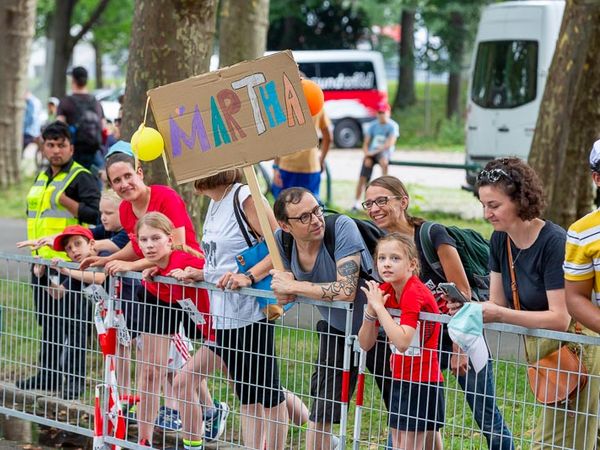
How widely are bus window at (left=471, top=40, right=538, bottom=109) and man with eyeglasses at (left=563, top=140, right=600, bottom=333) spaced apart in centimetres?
1588

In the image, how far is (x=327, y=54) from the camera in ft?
113

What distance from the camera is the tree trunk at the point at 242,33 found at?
540 inches

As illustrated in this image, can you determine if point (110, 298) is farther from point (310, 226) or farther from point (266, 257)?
point (310, 226)

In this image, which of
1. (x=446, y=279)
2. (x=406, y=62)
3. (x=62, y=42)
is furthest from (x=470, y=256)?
(x=406, y=62)

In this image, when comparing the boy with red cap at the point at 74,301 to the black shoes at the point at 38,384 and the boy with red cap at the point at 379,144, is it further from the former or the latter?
the boy with red cap at the point at 379,144

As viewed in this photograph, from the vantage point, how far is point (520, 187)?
460cm

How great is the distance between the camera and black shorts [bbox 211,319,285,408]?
214 inches

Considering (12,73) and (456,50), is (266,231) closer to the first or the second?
(12,73)

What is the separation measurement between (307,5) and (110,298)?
35.0 metres

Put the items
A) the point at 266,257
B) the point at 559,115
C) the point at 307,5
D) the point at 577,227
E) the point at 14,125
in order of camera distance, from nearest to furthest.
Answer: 1. the point at 577,227
2. the point at 266,257
3. the point at 559,115
4. the point at 14,125
5. the point at 307,5

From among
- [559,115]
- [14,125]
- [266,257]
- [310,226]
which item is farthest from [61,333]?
[14,125]

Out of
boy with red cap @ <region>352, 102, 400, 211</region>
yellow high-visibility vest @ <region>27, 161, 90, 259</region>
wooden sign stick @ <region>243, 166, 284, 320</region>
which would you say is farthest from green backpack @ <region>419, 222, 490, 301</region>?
boy with red cap @ <region>352, 102, 400, 211</region>

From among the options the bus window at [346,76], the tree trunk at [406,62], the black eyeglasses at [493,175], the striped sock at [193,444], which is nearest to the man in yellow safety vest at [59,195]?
the striped sock at [193,444]

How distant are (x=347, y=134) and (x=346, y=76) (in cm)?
185
